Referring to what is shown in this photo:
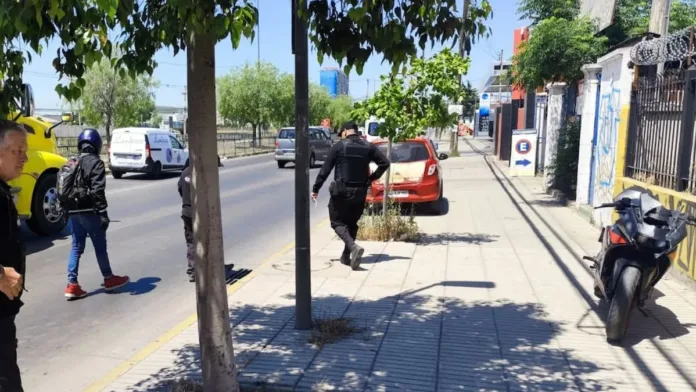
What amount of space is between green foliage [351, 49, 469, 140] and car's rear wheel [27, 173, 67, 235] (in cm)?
505

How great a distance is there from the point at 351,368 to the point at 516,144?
52.0 ft

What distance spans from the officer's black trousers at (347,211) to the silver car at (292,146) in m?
17.2

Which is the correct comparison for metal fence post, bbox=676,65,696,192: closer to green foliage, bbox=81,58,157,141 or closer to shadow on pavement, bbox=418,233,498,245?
shadow on pavement, bbox=418,233,498,245

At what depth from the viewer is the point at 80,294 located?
6.25 m

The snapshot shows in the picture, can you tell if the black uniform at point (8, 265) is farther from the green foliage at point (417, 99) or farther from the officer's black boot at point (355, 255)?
the green foliage at point (417, 99)

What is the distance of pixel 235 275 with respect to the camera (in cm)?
719

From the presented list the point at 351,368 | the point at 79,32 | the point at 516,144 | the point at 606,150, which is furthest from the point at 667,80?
the point at 516,144

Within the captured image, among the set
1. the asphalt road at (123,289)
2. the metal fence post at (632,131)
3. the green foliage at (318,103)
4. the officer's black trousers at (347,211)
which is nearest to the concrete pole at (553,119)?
the asphalt road at (123,289)

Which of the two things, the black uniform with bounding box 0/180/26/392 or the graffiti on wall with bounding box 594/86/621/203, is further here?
the graffiti on wall with bounding box 594/86/621/203

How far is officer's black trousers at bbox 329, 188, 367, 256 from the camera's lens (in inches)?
277

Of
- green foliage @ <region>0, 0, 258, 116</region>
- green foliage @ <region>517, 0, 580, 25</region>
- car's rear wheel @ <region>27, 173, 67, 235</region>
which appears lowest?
car's rear wheel @ <region>27, 173, 67, 235</region>

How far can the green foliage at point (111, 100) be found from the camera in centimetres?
3434

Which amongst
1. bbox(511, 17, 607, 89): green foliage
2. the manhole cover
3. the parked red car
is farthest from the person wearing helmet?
bbox(511, 17, 607, 89): green foliage

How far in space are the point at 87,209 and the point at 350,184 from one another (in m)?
2.87
